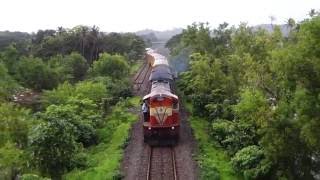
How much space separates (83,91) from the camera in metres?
42.2

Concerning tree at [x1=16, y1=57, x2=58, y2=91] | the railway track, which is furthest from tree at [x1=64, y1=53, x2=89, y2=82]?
the railway track

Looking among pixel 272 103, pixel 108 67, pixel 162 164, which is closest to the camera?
pixel 272 103

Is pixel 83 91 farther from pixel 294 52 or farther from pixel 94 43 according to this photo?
pixel 94 43

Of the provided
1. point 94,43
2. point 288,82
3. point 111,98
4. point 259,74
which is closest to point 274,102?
point 259,74

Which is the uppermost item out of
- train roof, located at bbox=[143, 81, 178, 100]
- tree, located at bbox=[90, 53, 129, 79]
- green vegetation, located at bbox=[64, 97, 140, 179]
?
train roof, located at bbox=[143, 81, 178, 100]

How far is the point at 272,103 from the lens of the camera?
24.2 metres

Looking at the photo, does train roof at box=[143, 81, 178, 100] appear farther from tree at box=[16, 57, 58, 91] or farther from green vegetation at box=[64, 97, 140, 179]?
tree at box=[16, 57, 58, 91]

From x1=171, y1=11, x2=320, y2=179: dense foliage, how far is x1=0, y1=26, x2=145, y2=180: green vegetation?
22.7ft

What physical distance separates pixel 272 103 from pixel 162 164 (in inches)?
268

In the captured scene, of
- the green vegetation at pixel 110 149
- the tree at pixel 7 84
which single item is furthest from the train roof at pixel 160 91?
the tree at pixel 7 84

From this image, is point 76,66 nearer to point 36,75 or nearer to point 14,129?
point 36,75

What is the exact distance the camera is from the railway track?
24.2 m

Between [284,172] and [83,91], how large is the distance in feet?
80.4

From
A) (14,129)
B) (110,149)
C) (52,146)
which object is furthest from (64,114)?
(52,146)
